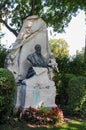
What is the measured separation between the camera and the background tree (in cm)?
2141

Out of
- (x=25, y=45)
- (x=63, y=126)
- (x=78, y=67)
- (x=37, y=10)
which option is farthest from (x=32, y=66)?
(x=37, y=10)

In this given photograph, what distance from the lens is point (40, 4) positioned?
2144 cm

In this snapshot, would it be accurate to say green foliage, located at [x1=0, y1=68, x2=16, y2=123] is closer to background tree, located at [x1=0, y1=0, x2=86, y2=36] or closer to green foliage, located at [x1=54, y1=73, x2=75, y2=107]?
green foliage, located at [x1=54, y1=73, x2=75, y2=107]

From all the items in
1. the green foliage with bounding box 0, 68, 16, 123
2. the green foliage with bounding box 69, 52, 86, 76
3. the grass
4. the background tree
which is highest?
the background tree

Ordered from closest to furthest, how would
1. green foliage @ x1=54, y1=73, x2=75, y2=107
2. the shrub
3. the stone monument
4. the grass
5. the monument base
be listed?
the grass → the shrub → the monument base → the stone monument → green foliage @ x1=54, y1=73, x2=75, y2=107

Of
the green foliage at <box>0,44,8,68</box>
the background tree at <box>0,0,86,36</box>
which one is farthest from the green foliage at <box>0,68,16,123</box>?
the background tree at <box>0,0,86,36</box>

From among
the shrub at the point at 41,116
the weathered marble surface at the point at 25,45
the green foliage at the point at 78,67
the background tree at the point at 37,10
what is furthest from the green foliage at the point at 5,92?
the background tree at the point at 37,10

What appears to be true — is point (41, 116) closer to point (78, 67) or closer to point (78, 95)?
point (78, 95)

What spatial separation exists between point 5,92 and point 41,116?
5.41 ft

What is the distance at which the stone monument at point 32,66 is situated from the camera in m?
11.2

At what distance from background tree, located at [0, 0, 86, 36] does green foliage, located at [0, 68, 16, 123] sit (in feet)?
39.1

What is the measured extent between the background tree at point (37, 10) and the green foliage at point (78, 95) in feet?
32.2

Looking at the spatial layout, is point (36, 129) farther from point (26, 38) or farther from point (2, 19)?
point (2, 19)

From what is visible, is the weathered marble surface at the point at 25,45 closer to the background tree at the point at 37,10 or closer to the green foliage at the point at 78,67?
the green foliage at the point at 78,67
